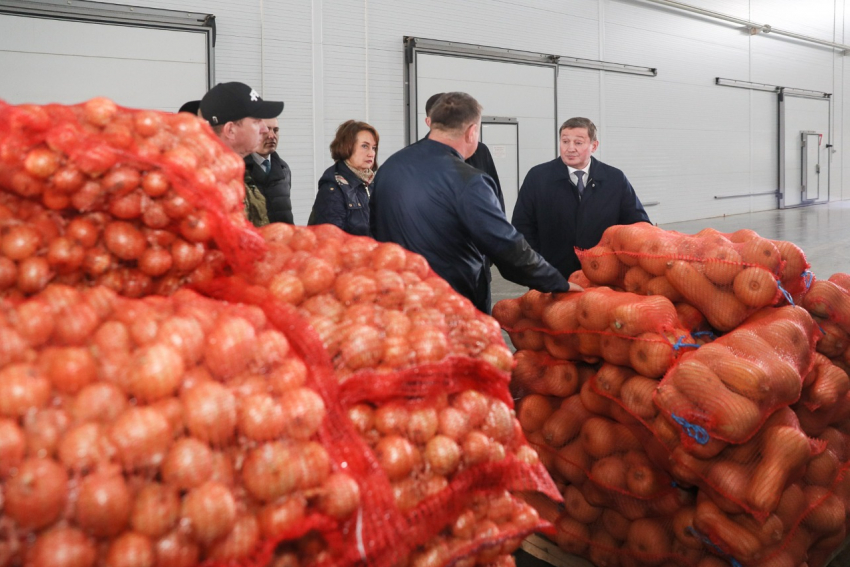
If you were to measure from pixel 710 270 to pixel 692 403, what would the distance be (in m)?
0.71

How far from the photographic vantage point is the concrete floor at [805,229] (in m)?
9.97

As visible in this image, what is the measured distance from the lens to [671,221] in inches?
637

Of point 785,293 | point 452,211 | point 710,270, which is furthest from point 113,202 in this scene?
point 785,293

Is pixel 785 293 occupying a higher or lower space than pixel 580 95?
lower

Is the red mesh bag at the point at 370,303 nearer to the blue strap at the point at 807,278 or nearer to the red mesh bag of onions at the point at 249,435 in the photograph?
the red mesh bag of onions at the point at 249,435

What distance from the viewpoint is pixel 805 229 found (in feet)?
47.7

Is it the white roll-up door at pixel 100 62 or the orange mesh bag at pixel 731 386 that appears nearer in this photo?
the orange mesh bag at pixel 731 386

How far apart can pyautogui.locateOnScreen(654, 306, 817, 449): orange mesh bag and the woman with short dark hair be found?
8.46 feet

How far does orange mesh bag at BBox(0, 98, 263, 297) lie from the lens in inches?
69.6

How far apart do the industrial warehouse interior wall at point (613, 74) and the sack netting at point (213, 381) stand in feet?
24.9

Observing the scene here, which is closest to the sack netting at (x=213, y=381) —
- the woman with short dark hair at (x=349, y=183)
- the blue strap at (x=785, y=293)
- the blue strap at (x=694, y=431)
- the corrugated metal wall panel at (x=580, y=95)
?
the blue strap at (x=694, y=431)

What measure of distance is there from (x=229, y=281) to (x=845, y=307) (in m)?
2.88

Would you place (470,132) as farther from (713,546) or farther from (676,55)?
(676,55)

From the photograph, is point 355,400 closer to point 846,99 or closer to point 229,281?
point 229,281
